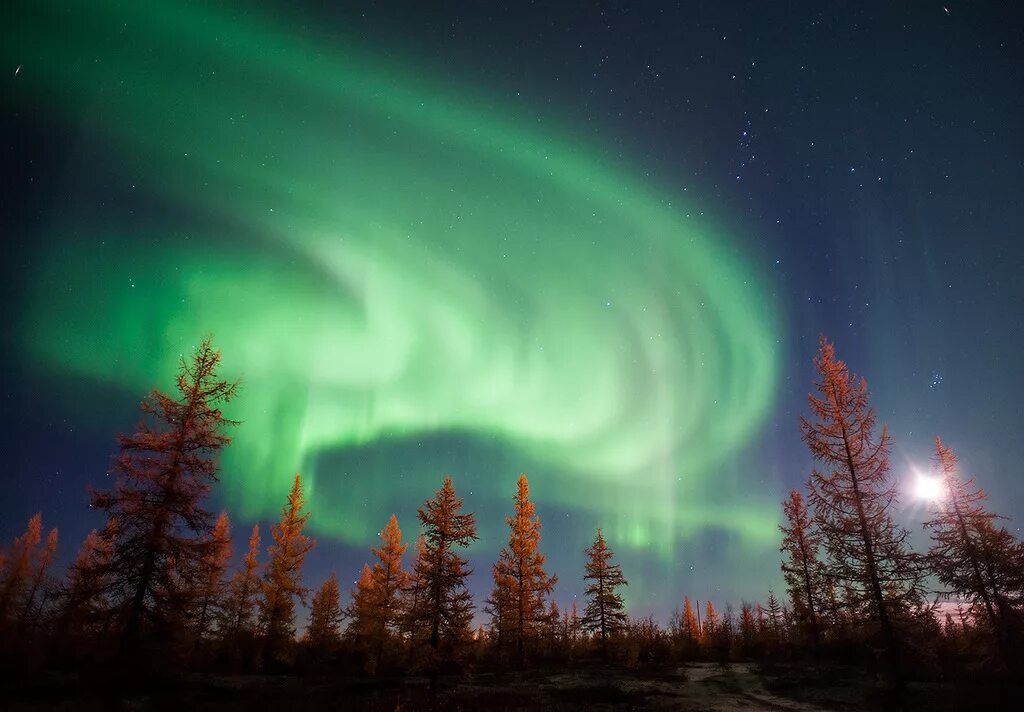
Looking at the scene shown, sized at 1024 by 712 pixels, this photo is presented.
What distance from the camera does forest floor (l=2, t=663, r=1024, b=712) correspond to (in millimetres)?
16953

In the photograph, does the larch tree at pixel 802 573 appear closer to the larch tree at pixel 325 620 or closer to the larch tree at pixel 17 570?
the larch tree at pixel 325 620

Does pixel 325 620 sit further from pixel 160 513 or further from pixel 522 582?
pixel 160 513

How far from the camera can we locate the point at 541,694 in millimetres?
22078

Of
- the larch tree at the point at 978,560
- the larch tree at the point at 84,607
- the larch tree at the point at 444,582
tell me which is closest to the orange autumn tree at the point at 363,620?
the larch tree at the point at 444,582

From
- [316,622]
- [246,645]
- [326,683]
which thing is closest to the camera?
[326,683]

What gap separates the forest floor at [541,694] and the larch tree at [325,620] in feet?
38.2

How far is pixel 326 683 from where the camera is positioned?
86.1 feet

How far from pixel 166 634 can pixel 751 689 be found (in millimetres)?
26212

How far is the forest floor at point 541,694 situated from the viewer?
55.6 ft

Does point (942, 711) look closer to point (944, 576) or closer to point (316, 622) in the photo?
point (944, 576)

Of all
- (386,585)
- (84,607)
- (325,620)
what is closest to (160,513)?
(84,607)

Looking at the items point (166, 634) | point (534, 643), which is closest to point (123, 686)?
point (166, 634)

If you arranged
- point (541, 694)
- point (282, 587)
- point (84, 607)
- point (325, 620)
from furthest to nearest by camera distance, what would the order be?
point (325, 620), point (282, 587), point (541, 694), point (84, 607)

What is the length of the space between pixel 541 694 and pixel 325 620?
35721 millimetres
